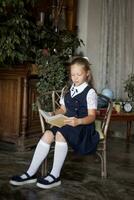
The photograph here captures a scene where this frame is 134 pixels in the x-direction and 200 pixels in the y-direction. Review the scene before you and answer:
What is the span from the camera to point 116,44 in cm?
543

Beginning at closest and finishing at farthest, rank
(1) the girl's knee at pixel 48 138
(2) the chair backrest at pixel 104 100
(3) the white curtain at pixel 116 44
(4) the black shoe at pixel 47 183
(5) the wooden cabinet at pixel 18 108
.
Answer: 1. (4) the black shoe at pixel 47 183
2. (1) the girl's knee at pixel 48 138
3. (2) the chair backrest at pixel 104 100
4. (5) the wooden cabinet at pixel 18 108
5. (3) the white curtain at pixel 116 44

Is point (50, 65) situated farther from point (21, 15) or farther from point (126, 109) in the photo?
point (126, 109)

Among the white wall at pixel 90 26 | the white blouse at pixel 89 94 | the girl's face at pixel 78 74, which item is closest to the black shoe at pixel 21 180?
the white blouse at pixel 89 94

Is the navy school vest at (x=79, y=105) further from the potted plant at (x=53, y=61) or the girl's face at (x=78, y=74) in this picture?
A: the potted plant at (x=53, y=61)

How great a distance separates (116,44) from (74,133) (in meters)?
2.73

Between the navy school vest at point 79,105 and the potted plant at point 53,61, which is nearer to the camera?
the navy school vest at point 79,105

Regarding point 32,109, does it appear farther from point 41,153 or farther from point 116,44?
point 116,44

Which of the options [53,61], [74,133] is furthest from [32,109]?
[74,133]

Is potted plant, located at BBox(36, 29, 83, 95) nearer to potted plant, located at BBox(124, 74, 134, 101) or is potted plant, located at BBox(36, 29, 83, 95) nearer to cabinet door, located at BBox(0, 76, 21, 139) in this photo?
cabinet door, located at BBox(0, 76, 21, 139)

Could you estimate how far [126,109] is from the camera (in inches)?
189

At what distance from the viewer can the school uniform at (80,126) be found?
9.82 ft

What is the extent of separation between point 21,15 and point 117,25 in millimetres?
1830

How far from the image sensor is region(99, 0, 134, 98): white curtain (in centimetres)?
536

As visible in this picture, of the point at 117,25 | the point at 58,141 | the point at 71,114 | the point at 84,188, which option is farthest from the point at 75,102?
the point at 117,25
